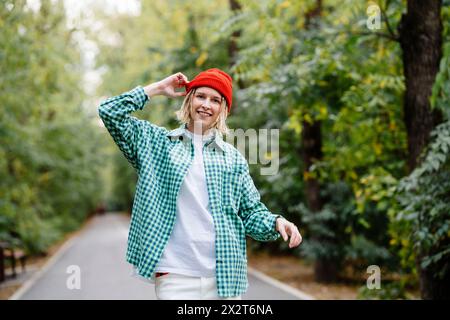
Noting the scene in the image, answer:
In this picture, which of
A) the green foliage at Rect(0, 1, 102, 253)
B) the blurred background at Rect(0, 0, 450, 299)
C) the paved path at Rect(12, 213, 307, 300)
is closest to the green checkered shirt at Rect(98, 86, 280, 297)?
the blurred background at Rect(0, 0, 450, 299)

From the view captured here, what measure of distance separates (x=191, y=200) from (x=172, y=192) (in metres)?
0.10

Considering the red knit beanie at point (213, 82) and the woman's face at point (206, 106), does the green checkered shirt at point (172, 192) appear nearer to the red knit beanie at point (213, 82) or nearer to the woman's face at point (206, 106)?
the woman's face at point (206, 106)

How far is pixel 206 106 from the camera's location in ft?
9.29

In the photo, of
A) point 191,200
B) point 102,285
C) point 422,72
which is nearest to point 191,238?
point 191,200

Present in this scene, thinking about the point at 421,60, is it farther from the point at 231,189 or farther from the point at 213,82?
the point at 231,189

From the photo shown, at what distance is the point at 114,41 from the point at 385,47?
26026mm

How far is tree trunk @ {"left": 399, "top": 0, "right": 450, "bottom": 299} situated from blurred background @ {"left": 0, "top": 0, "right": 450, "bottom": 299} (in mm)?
12

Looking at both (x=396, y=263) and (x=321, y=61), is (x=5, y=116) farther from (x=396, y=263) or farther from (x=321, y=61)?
(x=396, y=263)

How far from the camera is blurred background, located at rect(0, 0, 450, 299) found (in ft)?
21.4

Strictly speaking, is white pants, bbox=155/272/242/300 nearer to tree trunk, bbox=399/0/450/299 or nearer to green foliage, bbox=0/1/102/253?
tree trunk, bbox=399/0/450/299

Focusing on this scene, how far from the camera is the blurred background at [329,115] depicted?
6.52 meters

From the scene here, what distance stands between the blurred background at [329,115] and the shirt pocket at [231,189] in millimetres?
2697

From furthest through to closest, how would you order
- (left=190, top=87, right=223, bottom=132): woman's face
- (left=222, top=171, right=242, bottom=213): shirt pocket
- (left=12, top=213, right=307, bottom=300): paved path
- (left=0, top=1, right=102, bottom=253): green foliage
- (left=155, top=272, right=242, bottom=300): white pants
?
(left=0, top=1, right=102, bottom=253): green foliage, (left=12, top=213, right=307, bottom=300): paved path, (left=190, top=87, right=223, bottom=132): woman's face, (left=222, top=171, right=242, bottom=213): shirt pocket, (left=155, top=272, right=242, bottom=300): white pants
